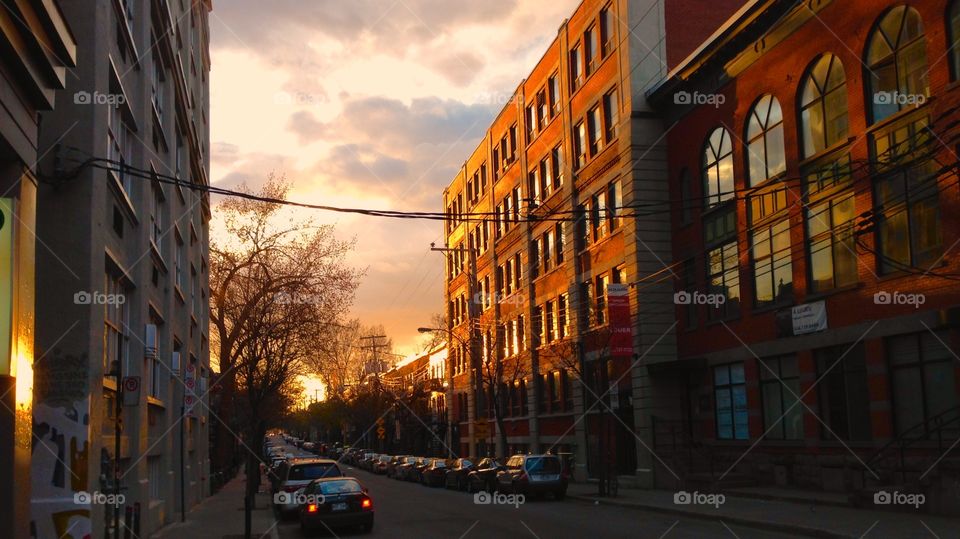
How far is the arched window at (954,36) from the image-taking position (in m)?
20.8

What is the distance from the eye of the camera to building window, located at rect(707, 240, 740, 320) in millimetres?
30672

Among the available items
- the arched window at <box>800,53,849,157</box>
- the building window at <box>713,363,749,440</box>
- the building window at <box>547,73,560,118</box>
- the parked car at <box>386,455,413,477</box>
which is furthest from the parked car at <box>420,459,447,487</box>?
the arched window at <box>800,53,849,157</box>

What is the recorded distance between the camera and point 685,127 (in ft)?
111

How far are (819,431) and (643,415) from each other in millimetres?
9333

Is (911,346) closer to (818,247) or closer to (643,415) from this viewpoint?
(818,247)

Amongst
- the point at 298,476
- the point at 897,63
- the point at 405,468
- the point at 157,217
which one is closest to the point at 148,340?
the point at 157,217

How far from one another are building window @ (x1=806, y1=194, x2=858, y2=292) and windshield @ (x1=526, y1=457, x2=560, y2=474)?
1051 cm

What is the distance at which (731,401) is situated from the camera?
102 ft

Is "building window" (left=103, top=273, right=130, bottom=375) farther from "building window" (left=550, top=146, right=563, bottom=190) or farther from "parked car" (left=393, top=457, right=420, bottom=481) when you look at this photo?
"parked car" (left=393, top=457, right=420, bottom=481)

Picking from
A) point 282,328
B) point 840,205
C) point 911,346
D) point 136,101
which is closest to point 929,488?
point 911,346
